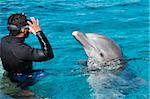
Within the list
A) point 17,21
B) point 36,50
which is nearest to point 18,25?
point 17,21

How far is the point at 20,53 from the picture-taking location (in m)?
7.67

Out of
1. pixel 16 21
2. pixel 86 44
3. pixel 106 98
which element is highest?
pixel 16 21

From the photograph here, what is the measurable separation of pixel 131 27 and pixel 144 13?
5.19 feet

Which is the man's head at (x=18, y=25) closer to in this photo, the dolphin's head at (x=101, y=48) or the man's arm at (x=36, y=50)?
the man's arm at (x=36, y=50)

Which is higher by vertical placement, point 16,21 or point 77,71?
point 16,21

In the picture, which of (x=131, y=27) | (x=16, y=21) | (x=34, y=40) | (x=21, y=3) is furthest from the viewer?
(x=21, y=3)

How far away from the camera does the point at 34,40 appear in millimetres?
11844

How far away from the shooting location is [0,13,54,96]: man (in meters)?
7.52

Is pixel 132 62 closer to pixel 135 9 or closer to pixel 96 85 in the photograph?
pixel 96 85

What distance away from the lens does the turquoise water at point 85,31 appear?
28.2ft

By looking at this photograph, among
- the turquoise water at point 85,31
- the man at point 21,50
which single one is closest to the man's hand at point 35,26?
the man at point 21,50

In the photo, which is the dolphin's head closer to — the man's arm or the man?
the man

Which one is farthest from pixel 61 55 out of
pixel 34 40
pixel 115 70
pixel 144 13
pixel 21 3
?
pixel 21 3

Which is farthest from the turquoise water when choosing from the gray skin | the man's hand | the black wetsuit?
the man's hand
